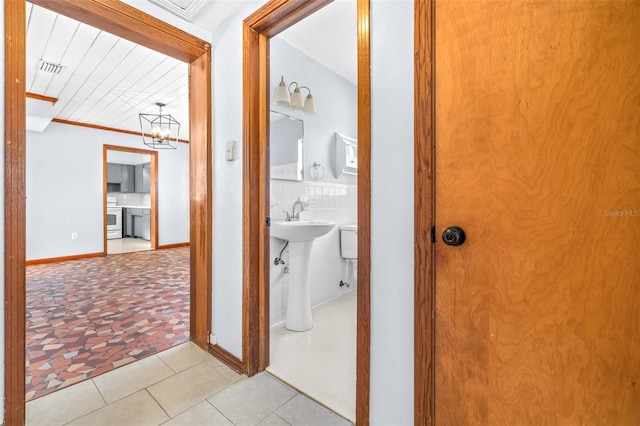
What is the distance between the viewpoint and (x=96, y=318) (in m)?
2.62

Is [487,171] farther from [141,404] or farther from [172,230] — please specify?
[172,230]

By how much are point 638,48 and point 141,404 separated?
2.34m

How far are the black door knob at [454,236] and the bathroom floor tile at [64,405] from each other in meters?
1.85

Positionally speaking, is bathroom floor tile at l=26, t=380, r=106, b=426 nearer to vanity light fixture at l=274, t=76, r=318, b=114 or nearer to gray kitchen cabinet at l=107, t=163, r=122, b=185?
vanity light fixture at l=274, t=76, r=318, b=114

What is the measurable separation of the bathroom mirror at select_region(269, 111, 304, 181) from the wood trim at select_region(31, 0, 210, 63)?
801 millimetres

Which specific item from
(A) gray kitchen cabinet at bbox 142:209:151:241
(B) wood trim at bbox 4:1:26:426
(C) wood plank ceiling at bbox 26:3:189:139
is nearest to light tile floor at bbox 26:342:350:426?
(B) wood trim at bbox 4:1:26:426

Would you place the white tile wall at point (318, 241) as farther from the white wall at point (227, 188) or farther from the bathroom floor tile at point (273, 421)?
the bathroom floor tile at point (273, 421)

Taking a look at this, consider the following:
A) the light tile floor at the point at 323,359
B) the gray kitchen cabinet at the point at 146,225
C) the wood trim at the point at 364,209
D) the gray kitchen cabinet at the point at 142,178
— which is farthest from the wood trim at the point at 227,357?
the gray kitchen cabinet at the point at 142,178

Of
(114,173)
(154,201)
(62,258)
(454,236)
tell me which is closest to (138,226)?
(114,173)

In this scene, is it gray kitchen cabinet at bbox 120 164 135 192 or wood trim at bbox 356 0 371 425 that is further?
gray kitchen cabinet at bbox 120 164 135 192

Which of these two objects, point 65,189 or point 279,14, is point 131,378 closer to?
point 279,14

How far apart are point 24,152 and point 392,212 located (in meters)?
1.64

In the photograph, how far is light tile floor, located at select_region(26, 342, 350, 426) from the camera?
4.54 feet

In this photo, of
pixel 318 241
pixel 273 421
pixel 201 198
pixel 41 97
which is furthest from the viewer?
pixel 41 97
